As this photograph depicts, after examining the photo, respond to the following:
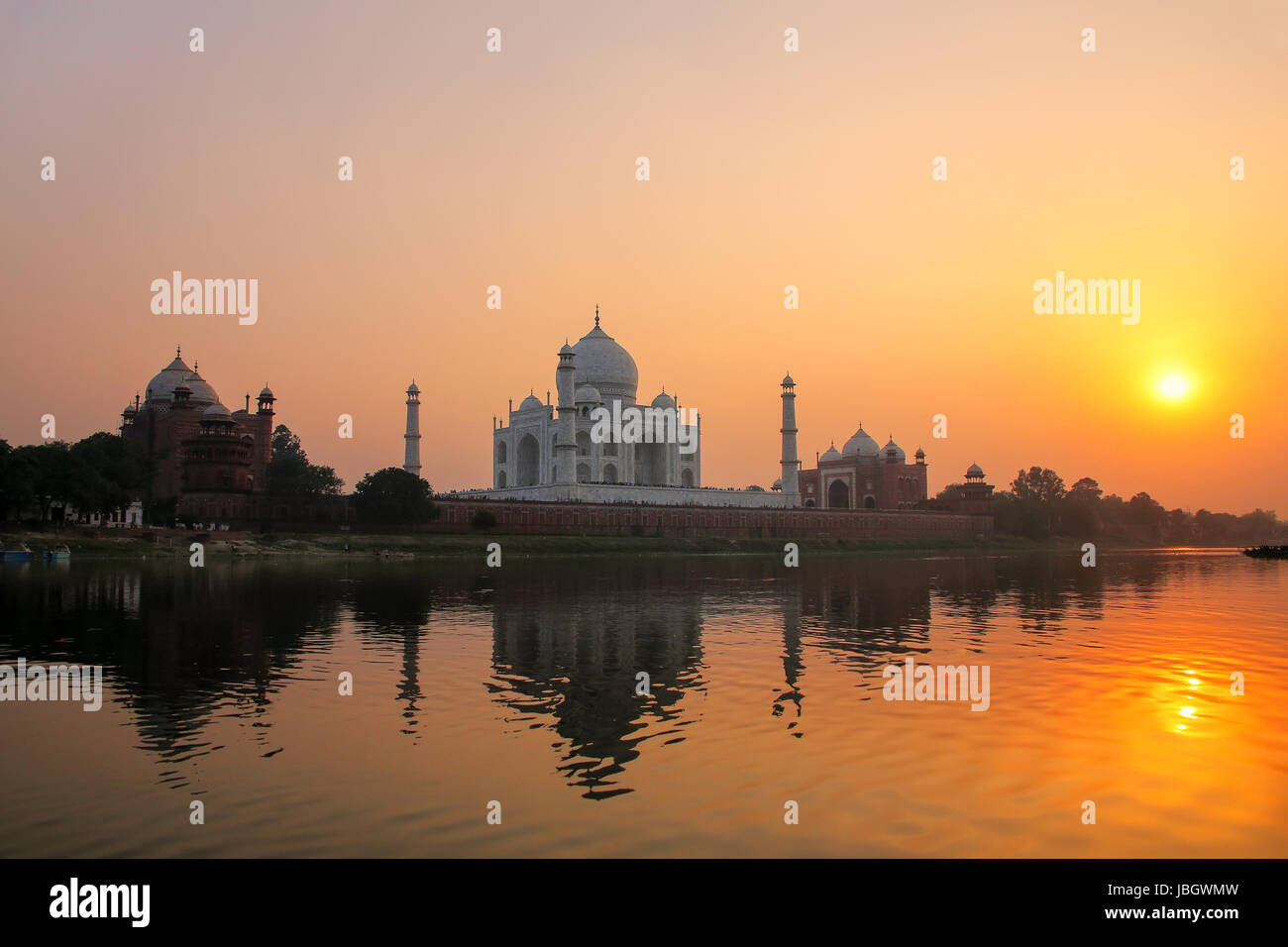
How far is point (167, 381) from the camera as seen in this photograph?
2589 inches

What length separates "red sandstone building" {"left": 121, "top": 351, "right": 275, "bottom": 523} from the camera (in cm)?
5197

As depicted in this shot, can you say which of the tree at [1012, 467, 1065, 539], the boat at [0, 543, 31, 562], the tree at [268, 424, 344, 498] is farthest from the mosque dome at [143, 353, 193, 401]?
the tree at [1012, 467, 1065, 539]

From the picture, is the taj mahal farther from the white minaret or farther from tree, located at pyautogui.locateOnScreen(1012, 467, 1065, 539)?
tree, located at pyautogui.locateOnScreen(1012, 467, 1065, 539)

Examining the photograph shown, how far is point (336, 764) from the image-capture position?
8641 millimetres

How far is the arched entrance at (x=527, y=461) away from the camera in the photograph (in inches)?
2879

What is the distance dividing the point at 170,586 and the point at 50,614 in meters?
7.69

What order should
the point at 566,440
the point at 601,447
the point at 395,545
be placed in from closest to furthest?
the point at 395,545 → the point at 566,440 → the point at 601,447

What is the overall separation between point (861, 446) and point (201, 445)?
59.3m

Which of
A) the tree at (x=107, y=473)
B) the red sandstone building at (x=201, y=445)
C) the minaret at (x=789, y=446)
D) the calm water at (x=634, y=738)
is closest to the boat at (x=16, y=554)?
the tree at (x=107, y=473)

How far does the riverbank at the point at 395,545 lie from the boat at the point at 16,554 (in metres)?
0.47

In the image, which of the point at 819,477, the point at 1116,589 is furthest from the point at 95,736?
the point at 819,477

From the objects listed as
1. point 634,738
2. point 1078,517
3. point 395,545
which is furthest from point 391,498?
point 1078,517

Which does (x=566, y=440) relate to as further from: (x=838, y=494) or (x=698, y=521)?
(x=838, y=494)
